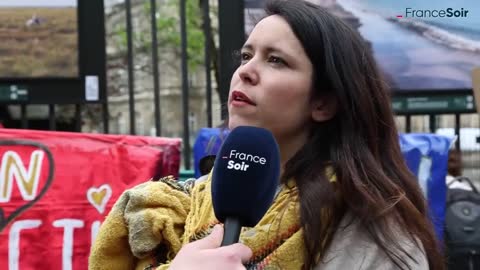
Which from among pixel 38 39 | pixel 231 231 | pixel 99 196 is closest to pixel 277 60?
pixel 231 231

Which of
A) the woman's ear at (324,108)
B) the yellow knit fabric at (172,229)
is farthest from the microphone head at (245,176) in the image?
the woman's ear at (324,108)

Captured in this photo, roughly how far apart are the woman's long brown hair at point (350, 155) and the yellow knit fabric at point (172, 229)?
1.5 inches

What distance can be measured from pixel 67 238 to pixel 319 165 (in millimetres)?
1611

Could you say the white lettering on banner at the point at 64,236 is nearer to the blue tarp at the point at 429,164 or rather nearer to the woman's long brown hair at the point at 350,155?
the blue tarp at the point at 429,164

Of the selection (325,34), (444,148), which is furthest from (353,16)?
(325,34)

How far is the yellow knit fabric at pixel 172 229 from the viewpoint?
121 centimetres

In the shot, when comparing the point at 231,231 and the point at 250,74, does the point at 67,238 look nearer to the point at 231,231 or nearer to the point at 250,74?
the point at 250,74

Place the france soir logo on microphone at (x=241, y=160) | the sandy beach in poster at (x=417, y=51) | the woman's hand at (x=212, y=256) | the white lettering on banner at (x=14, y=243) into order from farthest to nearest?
the sandy beach in poster at (x=417, y=51) → the white lettering on banner at (x=14, y=243) → the france soir logo on microphone at (x=241, y=160) → the woman's hand at (x=212, y=256)

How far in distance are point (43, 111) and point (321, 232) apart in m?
3.52

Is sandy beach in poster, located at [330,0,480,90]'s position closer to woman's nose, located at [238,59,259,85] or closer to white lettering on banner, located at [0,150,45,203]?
white lettering on banner, located at [0,150,45,203]

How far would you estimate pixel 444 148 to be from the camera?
308 cm

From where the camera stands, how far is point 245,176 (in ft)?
3.40

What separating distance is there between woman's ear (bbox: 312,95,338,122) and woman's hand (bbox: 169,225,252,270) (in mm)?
457

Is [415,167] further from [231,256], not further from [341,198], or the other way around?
[231,256]
